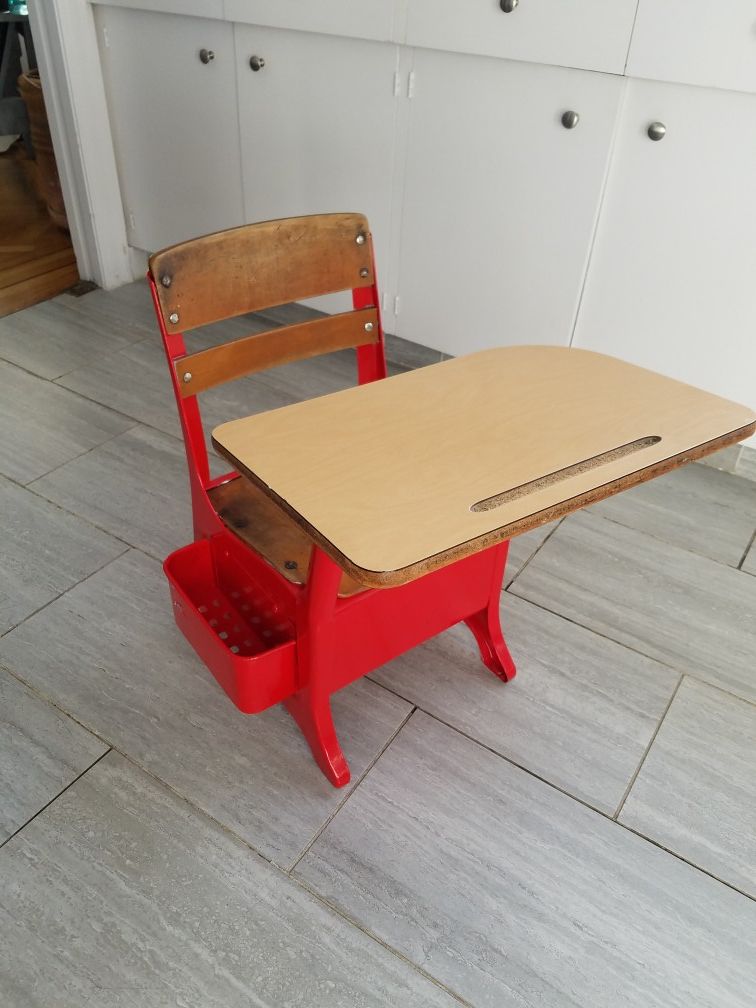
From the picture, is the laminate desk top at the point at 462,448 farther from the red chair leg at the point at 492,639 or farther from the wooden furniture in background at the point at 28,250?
the wooden furniture in background at the point at 28,250

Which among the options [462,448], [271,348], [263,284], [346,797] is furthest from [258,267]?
[346,797]

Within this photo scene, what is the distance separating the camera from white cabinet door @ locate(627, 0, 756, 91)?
163cm

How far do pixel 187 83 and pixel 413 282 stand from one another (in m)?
0.99

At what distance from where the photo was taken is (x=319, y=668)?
1232 mm

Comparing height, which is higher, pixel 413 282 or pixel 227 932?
pixel 413 282

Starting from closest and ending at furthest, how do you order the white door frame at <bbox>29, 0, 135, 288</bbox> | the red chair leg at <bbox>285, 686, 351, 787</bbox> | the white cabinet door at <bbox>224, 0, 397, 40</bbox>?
the red chair leg at <bbox>285, 686, 351, 787</bbox> → the white cabinet door at <bbox>224, 0, 397, 40</bbox> → the white door frame at <bbox>29, 0, 135, 288</bbox>

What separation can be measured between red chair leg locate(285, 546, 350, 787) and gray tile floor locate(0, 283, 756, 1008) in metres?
0.05

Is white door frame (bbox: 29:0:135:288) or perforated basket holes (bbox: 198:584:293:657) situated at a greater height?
white door frame (bbox: 29:0:135:288)

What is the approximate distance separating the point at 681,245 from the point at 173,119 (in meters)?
1.69

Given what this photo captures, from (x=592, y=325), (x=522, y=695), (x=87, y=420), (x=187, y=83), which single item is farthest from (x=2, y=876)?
(x=187, y=83)

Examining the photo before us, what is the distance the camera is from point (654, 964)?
3.76 ft

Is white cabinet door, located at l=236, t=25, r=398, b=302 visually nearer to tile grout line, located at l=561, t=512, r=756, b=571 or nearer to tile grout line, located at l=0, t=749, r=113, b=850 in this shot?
tile grout line, located at l=561, t=512, r=756, b=571

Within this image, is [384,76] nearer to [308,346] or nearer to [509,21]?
[509,21]

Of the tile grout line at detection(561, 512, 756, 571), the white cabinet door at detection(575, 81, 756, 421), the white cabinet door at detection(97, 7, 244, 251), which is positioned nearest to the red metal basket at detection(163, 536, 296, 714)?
the tile grout line at detection(561, 512, 756, 571)
